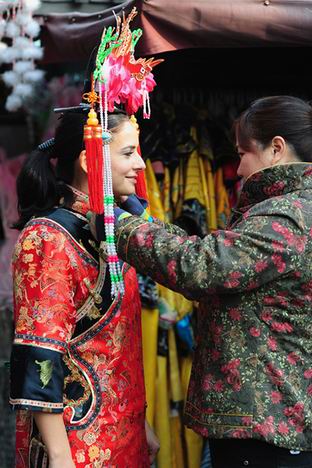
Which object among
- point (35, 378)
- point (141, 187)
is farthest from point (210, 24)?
point (35, 378)

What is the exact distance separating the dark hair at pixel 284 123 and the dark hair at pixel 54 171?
423 mm

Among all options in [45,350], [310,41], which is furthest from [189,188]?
[45,350]

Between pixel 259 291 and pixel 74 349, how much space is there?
58 cm

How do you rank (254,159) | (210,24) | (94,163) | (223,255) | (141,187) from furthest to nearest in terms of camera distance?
(210,24) < (141,187) < (254,159) < (94,163) < (223,255)

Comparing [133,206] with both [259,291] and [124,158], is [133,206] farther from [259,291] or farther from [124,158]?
[259,291]

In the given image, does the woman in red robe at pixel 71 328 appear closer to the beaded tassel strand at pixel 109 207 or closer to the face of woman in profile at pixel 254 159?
the beaded tassel strand at pixel 109 207

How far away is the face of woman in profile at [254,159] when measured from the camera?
2.18m

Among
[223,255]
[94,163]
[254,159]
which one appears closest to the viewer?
[223,255]

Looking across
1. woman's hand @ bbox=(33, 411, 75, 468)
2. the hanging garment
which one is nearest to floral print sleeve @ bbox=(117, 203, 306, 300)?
the hanging garment

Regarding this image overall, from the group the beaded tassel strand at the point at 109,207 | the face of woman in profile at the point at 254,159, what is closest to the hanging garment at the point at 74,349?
the beaded tassel strand at the point at 109,207

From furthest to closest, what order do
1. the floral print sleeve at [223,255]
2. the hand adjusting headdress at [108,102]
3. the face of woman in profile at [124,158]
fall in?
the face of woman in profile at [124,158] < the hand adjusting headdress at [108,102] < the floral print sleeve at [223,255]

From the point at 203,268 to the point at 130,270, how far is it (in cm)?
52

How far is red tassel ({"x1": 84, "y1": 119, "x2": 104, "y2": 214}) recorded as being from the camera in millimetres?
2086

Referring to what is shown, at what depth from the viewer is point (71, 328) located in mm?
2121
